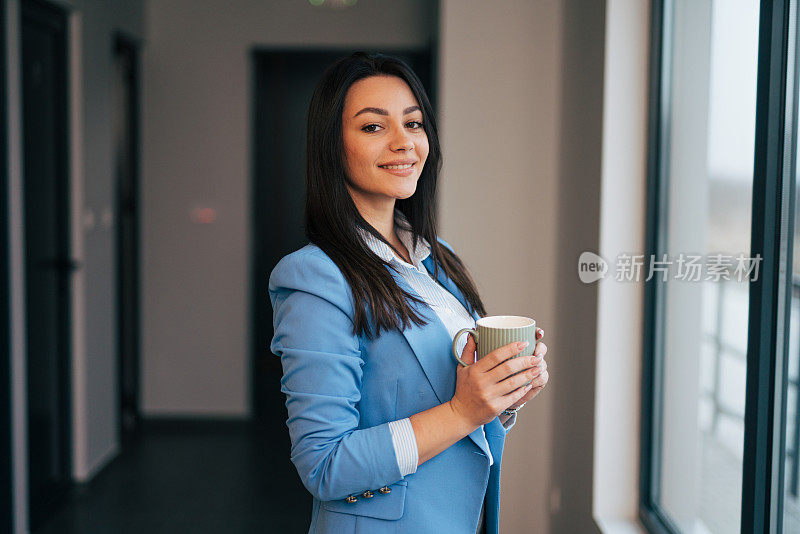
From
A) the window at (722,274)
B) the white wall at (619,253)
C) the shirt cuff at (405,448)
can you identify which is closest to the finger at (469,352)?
the shirt cuff at (405,448)

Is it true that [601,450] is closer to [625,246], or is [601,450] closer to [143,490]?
[625,246]

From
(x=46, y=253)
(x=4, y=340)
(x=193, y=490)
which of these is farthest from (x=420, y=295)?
(x=193, y=490)

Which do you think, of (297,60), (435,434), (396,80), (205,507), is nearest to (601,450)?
(435,434)

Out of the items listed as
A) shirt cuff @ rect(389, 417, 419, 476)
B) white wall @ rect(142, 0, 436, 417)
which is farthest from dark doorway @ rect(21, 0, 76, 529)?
shirt cuff @ rect(389, 417, 419, 476)

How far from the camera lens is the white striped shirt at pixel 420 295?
1.01 meters

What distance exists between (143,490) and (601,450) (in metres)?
2.22

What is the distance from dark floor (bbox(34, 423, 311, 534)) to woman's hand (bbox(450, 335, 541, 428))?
2189 millimetres

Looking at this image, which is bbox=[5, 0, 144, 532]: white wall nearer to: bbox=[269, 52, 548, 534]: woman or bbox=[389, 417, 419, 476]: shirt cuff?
bbox=[269, 52, 548, 534]: woman

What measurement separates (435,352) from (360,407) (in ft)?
0.46

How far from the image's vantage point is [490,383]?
1009 millimetres

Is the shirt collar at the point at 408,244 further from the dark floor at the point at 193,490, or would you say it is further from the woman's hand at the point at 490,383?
the dark floor at the point at 193,490

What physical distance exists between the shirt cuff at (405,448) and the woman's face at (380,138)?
38cm

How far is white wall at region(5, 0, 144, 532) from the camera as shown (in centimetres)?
324

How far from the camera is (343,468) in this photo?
989mm
